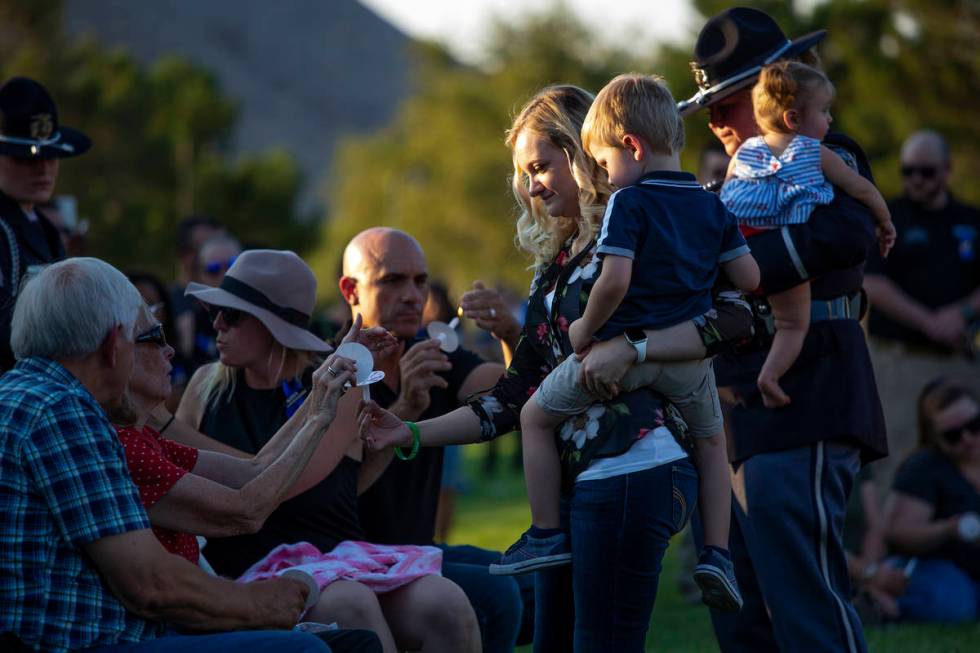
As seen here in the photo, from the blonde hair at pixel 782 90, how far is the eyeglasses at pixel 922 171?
4.30 m

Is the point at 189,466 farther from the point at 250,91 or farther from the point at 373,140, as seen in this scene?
the point at 250,91

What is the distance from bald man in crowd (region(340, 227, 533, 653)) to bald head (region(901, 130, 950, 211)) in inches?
160

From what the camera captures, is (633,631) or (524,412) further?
(524,412)

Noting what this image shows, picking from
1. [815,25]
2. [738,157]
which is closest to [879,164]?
[815,25]

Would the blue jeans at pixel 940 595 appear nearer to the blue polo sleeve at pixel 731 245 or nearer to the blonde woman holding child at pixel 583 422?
the blonde woman holding child at pixel 583 422

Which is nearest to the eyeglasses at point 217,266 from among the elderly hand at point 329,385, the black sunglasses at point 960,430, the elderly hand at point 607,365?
the black sunglasses at point 960,430

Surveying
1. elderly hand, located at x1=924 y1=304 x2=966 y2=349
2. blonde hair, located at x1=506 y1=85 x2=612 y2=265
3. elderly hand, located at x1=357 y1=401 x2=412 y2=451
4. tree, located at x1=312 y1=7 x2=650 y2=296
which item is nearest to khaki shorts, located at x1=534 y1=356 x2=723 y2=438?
blonde hair, located at x1=506 y1=85 x2=612 y2=265

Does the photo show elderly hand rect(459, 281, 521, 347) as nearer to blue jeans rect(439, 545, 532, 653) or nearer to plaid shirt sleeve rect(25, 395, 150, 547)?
blue jeans rect(439, 545, 532, 653)

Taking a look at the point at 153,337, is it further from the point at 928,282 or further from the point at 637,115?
the point at 928,282

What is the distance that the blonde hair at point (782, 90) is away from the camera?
4.00 meters

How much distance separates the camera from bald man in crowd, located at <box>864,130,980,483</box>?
7910mm

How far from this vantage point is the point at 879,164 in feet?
95.3

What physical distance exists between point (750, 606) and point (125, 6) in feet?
594

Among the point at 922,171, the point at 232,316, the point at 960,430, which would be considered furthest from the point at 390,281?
the point at 922,171
